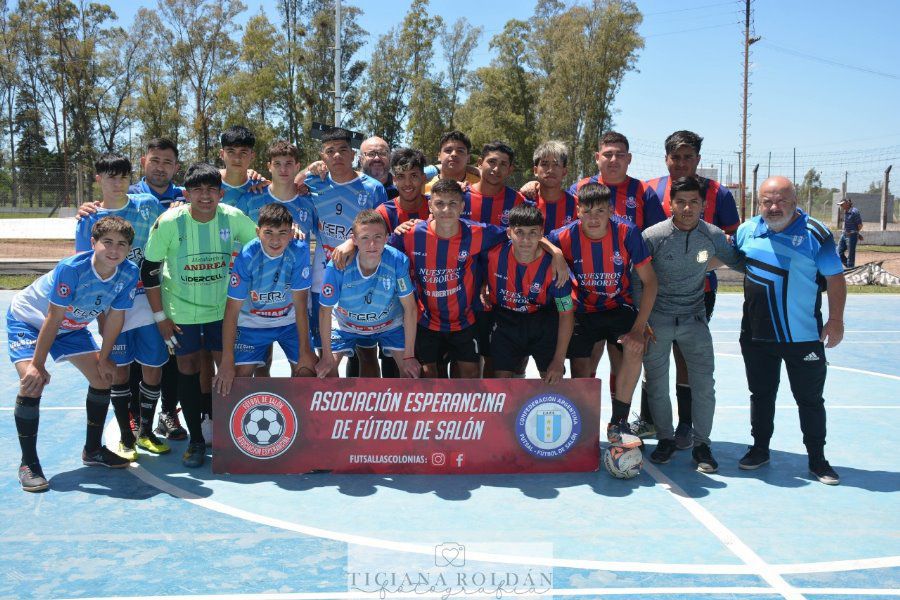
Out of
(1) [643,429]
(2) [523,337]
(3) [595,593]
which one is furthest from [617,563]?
(1) [643,429]

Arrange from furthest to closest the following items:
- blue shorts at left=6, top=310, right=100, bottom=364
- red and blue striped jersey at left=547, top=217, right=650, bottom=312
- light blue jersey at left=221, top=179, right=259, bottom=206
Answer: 1. light blue jersey at left=221, top=179, right=259, bottom=206
2. red and blue striped jersey at left=547, top=217, right=650, bottom=312
3. blue shorts at left=6, top=310, right=100, bottom=364

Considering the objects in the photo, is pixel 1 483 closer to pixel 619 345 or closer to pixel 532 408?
pixel 532 408

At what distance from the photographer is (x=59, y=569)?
367cm

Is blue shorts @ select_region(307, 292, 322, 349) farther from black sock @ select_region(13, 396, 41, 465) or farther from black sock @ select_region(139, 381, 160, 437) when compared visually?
black sock @ select_region(13, 396, 41, 465)

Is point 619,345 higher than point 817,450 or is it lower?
higher

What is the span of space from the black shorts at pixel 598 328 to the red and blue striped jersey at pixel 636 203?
79 cm

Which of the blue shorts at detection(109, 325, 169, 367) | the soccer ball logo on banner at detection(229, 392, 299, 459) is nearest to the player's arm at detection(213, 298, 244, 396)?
the soccer ball logo on banner at detection(229, 392, 299, 459)

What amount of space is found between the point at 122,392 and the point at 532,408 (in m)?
3.19

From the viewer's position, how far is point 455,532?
419 cm

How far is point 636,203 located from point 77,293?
4316 millimetres

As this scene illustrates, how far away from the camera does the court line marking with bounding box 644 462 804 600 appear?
141 inches

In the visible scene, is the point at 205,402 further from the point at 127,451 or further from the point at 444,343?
the point at 444,343

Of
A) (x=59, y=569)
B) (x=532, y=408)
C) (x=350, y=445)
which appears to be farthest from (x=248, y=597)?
(x=532, y=408)

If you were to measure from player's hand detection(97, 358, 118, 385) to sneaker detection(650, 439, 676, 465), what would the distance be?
4147 mm
